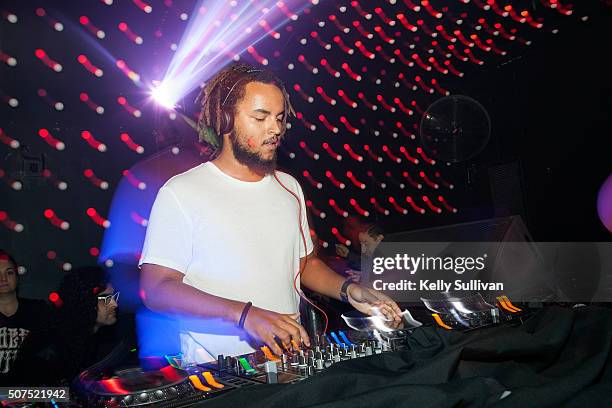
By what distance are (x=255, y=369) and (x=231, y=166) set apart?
98cm

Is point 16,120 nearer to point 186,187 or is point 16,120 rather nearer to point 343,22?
point 186,187

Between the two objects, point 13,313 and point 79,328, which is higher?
point 13,313

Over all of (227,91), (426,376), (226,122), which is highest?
(227,91)

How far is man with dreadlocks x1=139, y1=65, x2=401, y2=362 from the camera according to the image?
1594 millimetres

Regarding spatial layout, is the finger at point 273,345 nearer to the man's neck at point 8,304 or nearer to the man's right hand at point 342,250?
the man's neck at point 8,304

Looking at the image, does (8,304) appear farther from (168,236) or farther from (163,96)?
(168,236)

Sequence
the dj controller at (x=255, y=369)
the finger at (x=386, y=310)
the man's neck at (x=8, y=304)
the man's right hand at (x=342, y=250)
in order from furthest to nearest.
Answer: the man's right hand at (x=342, y=250)
the man's neck at (x=8, y=304)
the finger at (x=386, y=310)
the dj controller at (x=255, y=369)

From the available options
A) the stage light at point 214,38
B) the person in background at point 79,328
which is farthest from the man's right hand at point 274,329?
the stage light at point 214,38

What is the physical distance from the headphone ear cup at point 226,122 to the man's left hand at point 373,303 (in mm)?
732

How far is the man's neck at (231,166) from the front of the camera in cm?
187

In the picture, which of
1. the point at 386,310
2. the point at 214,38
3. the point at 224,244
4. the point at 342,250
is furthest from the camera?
the point at 342,250

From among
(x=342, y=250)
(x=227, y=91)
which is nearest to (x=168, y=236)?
(x=227, y=91)

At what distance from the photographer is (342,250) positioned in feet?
15.0

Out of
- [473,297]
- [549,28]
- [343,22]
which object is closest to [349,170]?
[343,22]
